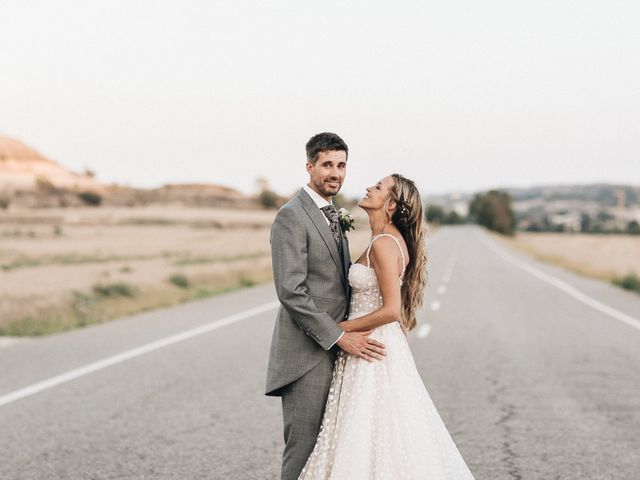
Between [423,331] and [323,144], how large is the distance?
9078mm

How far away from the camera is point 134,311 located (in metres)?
15.7

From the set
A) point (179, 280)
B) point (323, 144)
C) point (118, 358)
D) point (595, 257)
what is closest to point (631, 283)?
point (179, 280)

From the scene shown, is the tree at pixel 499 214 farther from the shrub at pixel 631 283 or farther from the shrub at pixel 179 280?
the shrub at pixel 179 280

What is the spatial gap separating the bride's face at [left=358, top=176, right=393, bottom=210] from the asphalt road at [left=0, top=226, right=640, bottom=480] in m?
2.10

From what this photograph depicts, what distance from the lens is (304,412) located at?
3.63 m

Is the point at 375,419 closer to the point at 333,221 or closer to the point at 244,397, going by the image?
the point at 333,221

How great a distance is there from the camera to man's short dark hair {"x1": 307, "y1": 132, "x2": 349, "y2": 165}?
11.6ft

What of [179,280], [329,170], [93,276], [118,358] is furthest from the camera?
[93,276]

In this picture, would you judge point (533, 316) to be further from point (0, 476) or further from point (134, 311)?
point (0, 476)

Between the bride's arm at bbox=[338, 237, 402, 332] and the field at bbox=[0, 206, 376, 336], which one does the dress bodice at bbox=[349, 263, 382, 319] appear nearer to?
the bride's arm at bbox=[338, 237, 402, 332]

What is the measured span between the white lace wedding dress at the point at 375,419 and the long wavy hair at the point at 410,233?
153 millimetres

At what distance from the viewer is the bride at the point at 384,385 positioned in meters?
3.55

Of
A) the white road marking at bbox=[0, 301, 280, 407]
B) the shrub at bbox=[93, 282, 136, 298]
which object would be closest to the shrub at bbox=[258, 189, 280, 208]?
the shrub at bbox=[93, 282, 136, 298]

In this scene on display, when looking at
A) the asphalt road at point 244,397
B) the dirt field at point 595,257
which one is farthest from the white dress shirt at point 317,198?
the dirt field at point 595,257
